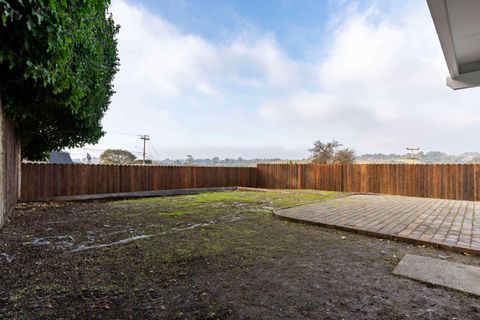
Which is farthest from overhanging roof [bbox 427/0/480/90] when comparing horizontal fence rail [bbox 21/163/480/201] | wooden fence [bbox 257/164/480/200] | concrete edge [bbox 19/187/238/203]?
concrete edge [bbox 19/187/238/203]

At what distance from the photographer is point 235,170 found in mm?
13266

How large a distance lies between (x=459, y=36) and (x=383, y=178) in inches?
288

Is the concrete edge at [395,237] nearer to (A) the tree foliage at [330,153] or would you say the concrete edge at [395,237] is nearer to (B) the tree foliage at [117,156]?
(A) the tree foliage at [330,153]

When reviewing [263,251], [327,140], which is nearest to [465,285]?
[263,251]

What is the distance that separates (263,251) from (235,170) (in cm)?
1039

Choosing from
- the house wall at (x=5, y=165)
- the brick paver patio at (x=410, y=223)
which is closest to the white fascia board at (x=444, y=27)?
the brick paver patio at (x=410, y=223)

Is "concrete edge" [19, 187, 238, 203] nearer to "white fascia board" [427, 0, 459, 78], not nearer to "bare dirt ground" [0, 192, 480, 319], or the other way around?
"bare dirt ground" [0, 192, 480, 319]

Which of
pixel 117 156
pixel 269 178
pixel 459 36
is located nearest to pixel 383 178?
pixel 269 178

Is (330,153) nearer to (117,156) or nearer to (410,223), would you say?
(410,223)

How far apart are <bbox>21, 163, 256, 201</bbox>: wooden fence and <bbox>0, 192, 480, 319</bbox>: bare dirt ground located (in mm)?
4489

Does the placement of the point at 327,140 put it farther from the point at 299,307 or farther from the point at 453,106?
the point at 299,307

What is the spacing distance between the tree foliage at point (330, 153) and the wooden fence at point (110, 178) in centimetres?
773

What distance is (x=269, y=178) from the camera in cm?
1352

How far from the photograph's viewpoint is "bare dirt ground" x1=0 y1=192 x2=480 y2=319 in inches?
66.2
